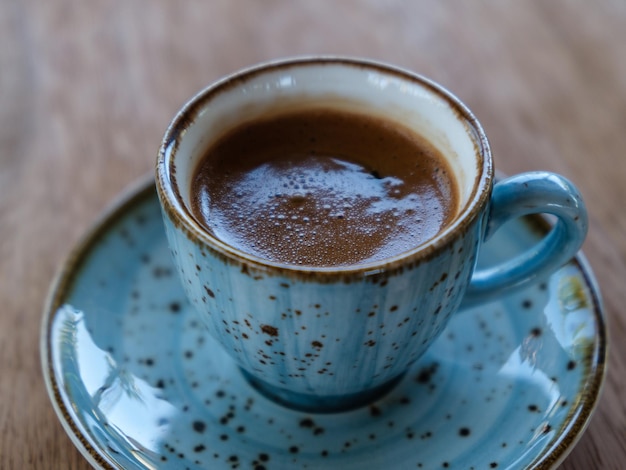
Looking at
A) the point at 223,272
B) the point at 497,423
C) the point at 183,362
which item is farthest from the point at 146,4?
the point at 497,423

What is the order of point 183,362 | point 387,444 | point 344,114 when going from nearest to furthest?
point 387,444 → point 183,362 → point 344,114

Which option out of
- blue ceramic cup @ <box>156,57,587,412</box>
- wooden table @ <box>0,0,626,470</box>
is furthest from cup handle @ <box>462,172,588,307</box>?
wooden table @ <box>0,0,626,470</box>

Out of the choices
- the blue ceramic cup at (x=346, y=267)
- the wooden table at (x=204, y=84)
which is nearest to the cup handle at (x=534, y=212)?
the blue ceramic cup at (x=346, y=267)

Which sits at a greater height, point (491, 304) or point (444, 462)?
point (491, 304)

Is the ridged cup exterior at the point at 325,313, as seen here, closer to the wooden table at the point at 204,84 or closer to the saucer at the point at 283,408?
the saucer at the point at 283,408

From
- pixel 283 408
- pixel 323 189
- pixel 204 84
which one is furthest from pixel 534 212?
pixel 204 84

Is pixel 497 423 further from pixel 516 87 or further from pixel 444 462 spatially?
pixel 516 87
